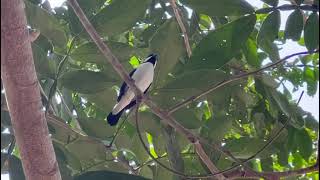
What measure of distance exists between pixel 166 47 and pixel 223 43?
0.21 m

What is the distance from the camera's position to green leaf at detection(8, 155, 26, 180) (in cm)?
109

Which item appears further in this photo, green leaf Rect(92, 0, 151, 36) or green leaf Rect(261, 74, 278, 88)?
green leaf Rect(261, 74, 278, 88)

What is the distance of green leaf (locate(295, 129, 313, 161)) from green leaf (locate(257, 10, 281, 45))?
0.80ft

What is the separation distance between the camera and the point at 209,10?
1296 mm

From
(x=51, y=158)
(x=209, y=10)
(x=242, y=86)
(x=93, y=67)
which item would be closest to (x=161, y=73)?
(x=209, y=10)

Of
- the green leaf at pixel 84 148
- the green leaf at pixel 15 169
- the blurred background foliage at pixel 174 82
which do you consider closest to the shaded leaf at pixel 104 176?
the blurred background foliage at pixel 174 82

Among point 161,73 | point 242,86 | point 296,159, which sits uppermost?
point 161,73

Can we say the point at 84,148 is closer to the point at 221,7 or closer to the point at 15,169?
the point at 15,169

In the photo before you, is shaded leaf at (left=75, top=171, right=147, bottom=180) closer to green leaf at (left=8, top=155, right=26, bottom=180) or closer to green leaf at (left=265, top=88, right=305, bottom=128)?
green leaf at (left=8, top=155, right=26, bottom=180)

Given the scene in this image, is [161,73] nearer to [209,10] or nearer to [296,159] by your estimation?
[209,10]

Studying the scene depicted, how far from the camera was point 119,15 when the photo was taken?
1.38 meters

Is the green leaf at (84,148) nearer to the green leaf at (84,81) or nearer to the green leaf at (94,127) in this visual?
the green leaf at (94,127)

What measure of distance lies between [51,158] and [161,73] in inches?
20.1

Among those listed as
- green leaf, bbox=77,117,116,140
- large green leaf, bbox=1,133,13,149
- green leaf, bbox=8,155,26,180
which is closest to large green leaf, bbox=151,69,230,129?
green leaf, bbox=77,117,116,140
